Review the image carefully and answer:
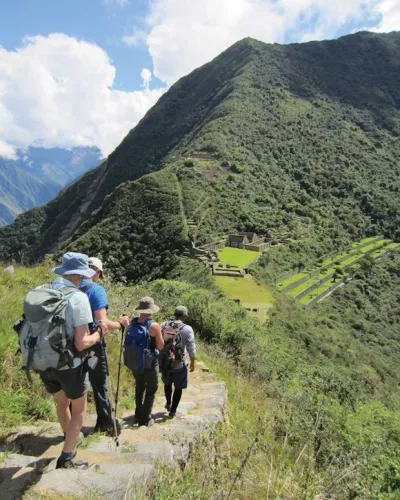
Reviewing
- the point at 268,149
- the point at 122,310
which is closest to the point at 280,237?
the point at 268,149

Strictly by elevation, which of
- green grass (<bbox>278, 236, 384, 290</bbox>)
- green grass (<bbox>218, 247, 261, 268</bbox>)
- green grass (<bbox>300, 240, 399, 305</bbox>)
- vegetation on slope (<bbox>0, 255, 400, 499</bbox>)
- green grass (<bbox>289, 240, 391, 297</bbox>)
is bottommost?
green grass (<bbox>300, 240, 399, 305</bbox>)

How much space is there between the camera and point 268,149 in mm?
88812

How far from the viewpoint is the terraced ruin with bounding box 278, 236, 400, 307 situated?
42.6 meters

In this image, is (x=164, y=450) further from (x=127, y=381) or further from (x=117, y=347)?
(x=117, y=347)

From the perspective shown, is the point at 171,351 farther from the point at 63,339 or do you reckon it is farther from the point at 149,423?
the point at 63,339

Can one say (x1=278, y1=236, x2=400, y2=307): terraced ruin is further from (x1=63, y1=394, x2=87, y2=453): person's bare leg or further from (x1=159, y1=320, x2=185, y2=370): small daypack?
(x1=63, y1=394, x2=87, y2=453): person's bare leg

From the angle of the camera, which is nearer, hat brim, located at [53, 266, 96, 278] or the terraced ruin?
hat brim, located at [53, 266, 96, 278]

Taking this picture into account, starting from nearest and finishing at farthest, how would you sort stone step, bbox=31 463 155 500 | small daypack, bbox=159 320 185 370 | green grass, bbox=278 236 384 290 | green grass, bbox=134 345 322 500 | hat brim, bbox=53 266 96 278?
1. stone step, bbox=31 463 155 500
2. green grass, bbox=134 345 322 500
3. hat brim, bbox=53 266 96 278
4. small daypack, bbox=159 320 185 370
5. green grass, bbox=278 236 384 290

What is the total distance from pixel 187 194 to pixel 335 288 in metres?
23.0

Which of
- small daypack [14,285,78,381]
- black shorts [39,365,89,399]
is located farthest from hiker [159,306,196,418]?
small daypack [14,285,78,381]

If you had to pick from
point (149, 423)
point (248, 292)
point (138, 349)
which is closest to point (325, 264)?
point (248, 292)

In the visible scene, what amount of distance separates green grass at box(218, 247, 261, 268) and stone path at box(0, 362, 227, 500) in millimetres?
36295

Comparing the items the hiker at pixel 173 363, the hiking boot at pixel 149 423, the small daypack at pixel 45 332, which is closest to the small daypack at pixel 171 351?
the hiker at pixel 173 363

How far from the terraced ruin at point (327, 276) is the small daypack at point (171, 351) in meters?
36.1
